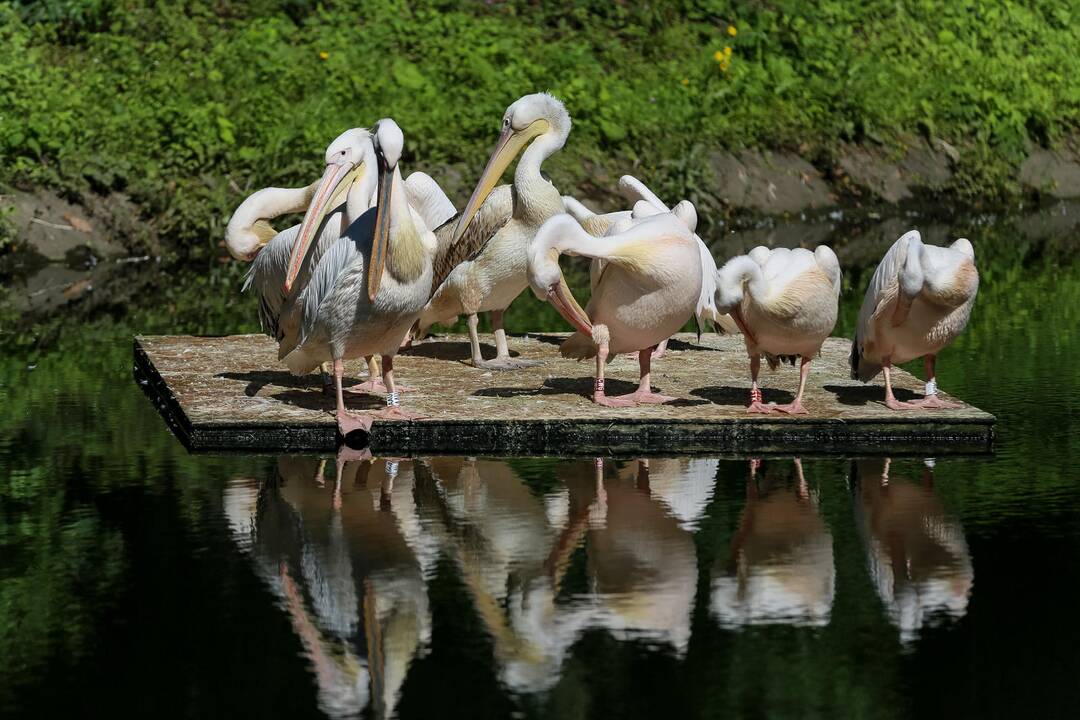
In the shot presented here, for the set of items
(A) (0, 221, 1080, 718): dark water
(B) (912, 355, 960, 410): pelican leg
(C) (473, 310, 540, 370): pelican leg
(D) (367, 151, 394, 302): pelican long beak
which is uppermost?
(D) (367, 151, 394, 302): pelican long beak

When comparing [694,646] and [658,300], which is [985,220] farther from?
[694,646]

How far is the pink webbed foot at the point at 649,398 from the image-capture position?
8.55 meters

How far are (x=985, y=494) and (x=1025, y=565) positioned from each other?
3.36 ft

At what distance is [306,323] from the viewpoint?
8.35 meters

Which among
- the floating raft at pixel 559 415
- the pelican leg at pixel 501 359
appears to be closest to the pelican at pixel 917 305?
the floating raft at pixel 559 415

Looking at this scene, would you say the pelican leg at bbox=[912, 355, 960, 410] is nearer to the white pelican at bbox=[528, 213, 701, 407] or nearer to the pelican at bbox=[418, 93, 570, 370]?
the white pelican at bbox=[528, 213, 701, 407]

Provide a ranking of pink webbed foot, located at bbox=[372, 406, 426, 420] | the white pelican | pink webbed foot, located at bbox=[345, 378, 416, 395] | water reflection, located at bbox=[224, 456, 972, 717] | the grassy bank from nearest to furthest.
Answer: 1. water reflection, located at bbox=[224, 456, 972, 717]
2. pink webbed foot, located at bbox=[372, 406, 426, 420]
3. the white pelican
4. pink webbed foot, located at bbox=[345, 378, 416, 395]
5. the grassy bank

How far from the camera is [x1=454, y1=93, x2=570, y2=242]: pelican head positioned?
9.98 m

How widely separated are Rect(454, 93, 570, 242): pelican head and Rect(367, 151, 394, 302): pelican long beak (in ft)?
6.64

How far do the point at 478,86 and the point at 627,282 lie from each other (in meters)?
10.4

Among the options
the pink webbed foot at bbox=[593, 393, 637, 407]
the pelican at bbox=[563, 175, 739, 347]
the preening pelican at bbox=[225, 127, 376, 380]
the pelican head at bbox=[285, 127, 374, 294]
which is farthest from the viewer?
the pelican at bbox=[563, 175, 739, 347]

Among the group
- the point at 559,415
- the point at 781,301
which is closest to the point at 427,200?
the point at 559,415

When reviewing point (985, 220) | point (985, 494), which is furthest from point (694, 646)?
point (985, 220)

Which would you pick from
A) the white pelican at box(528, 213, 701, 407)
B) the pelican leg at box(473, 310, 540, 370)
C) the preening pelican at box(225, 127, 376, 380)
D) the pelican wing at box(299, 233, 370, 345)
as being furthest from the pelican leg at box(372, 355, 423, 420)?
the pelican leg at box(473, 310, 540, 370)
